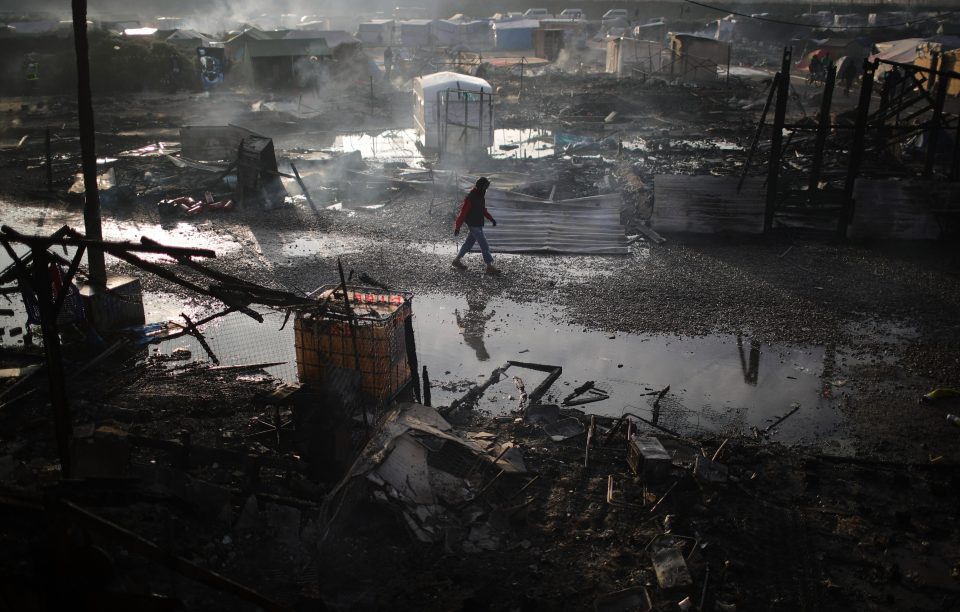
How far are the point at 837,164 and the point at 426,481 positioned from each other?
718 inches

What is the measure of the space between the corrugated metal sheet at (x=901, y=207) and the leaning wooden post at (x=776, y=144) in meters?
1.65

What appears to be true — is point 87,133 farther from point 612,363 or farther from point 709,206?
point 709,206

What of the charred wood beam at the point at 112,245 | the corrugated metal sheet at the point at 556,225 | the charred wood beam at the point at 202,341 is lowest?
the charred wood beam at the point at 202,341

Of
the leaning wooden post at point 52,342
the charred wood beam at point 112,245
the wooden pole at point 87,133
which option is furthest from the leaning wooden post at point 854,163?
the leaning wooden post at point 52,342

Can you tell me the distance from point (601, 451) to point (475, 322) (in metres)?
4.09

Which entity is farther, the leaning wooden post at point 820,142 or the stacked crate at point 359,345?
the leaning wooden post at point 820,142

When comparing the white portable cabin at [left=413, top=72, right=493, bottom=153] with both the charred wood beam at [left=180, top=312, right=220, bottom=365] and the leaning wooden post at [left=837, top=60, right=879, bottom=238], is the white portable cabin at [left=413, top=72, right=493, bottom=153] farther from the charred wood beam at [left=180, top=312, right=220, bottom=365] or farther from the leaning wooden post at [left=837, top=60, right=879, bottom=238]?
the charred wood beam at [left=180, top=312, right=220, bottom=365]

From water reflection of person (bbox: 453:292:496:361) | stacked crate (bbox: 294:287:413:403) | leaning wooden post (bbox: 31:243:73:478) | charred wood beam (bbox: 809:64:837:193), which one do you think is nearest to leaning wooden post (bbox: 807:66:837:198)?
charred wood beam (bbox: 809:64:837:193)

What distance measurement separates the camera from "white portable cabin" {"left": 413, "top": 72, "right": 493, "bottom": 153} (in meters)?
22.1

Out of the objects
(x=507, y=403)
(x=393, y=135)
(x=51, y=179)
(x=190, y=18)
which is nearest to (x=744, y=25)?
Result: (x=393, y=135)

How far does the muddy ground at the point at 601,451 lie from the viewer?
5469 mm

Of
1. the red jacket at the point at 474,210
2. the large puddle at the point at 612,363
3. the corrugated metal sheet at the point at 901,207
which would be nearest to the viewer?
the large puddle at the point at 612,363

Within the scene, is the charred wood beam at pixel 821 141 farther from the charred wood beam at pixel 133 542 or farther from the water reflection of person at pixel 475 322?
the charred wood beam at pixel 133 542

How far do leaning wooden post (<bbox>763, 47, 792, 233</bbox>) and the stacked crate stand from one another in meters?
10.2
